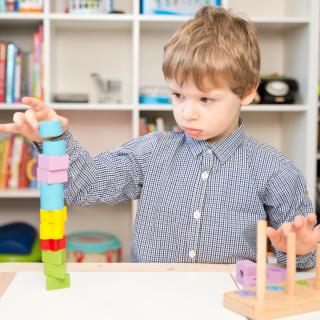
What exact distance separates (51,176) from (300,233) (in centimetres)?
38

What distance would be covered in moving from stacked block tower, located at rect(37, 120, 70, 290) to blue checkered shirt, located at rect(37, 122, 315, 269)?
264 mm

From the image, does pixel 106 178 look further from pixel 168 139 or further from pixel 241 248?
pixel 241 248

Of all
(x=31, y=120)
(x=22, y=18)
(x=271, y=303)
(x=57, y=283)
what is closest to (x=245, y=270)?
(x=271, y=303)

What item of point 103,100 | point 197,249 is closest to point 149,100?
point 103,100

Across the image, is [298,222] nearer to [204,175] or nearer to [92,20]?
[204,175]

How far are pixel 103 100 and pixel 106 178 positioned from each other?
141cm

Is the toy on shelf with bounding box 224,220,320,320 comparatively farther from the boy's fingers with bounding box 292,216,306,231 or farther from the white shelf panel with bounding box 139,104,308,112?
the white shelf panel with bounding box 139,104,308,112

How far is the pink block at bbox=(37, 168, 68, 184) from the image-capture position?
2.70 ft

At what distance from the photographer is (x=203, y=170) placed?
3.96 ft

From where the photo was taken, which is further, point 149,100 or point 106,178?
point 149,100

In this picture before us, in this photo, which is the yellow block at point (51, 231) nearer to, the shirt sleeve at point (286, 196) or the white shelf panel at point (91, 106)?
the shirt sleeve at point (286, 196)

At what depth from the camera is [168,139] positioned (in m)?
1.28

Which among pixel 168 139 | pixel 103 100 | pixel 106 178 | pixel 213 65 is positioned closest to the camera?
pixel 213 65

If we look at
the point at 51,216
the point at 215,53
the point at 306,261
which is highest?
the point at 215,53
